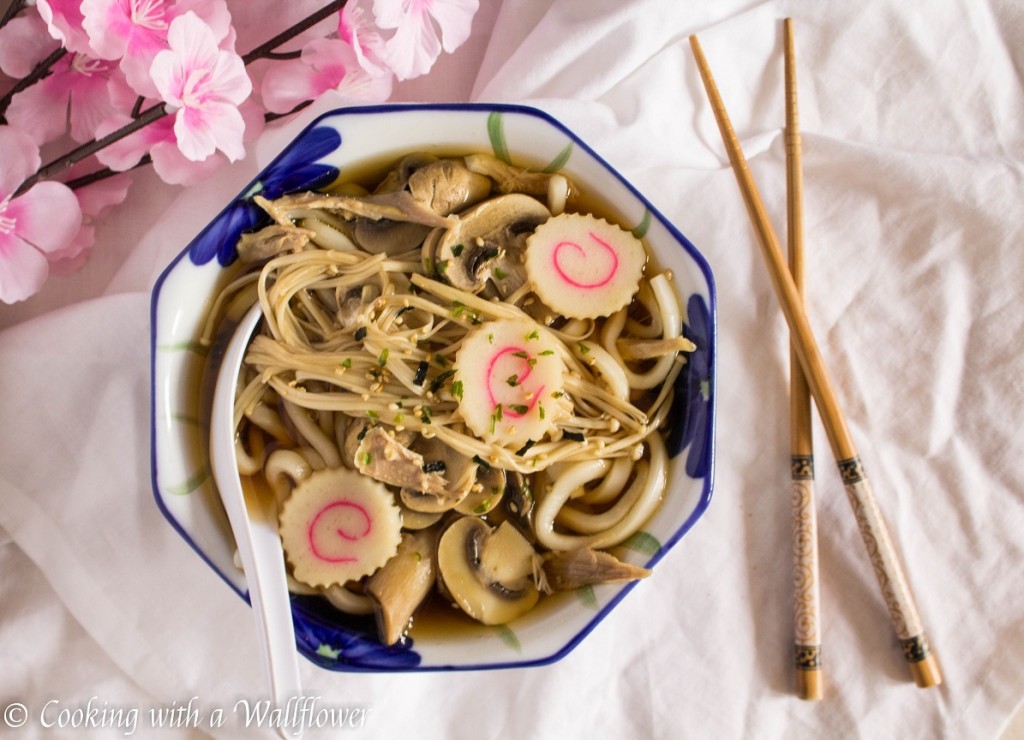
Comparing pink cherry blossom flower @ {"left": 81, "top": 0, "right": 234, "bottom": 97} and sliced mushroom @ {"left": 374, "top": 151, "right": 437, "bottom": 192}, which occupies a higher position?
pink cherry blossom flower @ {"left": 81, "top": 0, "right": 234, "bottom": 97}

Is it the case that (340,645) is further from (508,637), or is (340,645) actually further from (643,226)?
(643,226)

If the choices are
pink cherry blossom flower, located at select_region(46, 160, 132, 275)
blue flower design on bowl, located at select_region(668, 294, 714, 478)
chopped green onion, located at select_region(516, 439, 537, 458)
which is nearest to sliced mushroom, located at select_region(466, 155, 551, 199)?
blue flower design on bowl, located at select_region(668, 294, 714, 478)

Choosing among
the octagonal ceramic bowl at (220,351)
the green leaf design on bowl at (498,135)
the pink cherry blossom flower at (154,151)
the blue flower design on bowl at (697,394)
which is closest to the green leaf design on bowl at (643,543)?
the octagonal ceramic bowl at (220,351)

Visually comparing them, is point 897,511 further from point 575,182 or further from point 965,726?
point 575,182

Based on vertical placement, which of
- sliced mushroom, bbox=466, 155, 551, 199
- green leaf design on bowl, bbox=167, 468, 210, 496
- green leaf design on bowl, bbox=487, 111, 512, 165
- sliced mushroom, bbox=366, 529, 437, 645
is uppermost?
green leaf design on bowl, bbox=487, 111, 512, 165

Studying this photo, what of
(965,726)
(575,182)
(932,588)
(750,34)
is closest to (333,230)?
(575,182)

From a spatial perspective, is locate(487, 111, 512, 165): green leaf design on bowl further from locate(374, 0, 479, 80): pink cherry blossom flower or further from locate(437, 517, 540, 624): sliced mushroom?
locate(437, 517, 540, 624): sliced mushroom

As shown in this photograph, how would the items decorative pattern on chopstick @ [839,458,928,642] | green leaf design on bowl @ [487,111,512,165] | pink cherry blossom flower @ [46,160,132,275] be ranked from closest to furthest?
green leaf design on bowl @ [487,111,512,165]
decorative pattern on chopstick @ [839,458,928,642]
pink cherry blossom flower @ [46,160,132,275]
